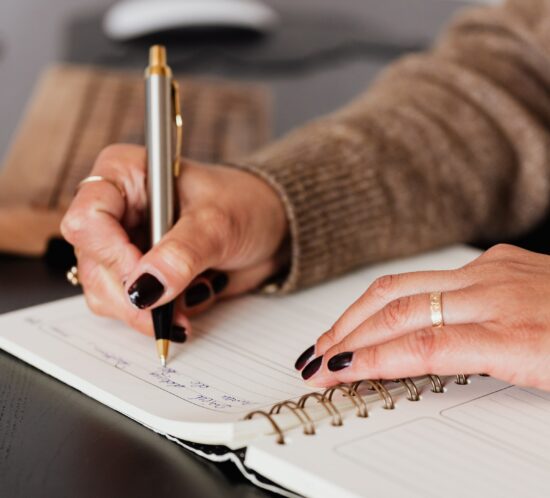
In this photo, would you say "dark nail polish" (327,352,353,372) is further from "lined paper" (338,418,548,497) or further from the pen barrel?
the pen barrel

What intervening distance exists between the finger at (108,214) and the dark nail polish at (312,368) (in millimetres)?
177

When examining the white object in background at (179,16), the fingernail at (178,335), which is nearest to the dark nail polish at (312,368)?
the fingernail at (178,335)

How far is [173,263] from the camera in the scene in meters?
0.65

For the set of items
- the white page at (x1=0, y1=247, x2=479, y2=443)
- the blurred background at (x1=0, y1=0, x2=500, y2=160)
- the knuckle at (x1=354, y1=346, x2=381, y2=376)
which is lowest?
the white page at (x1=0, y1=247, x2=479, y2=443)

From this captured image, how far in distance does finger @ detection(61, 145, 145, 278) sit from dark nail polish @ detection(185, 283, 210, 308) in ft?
0.19

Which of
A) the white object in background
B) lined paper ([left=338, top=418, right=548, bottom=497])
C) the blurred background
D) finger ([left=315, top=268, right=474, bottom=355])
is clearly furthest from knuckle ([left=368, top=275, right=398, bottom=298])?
the white object in background

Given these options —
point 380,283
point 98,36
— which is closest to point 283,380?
point 380,283

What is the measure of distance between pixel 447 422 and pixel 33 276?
488mm

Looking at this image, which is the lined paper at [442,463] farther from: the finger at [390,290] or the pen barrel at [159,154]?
the pen barrel at [159,154]

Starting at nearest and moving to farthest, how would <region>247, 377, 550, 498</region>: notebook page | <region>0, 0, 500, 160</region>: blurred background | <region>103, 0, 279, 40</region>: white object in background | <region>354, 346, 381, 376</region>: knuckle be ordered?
<region>247, 377, 550, 498</region>: notebook page < <region>354, 346, 381, 376</region>: knuckle < <region>0, 0, 500, 160</region>: blurred background < <region>103, 0, 279, 40</region>: white object in background

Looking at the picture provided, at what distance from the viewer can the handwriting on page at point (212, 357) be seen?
58 centimetres

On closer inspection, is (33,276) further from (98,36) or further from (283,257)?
(98,36)

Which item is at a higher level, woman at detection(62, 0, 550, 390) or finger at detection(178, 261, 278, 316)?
woman at detection(62, 0, 550, 390)

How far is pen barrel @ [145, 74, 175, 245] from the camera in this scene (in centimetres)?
69
